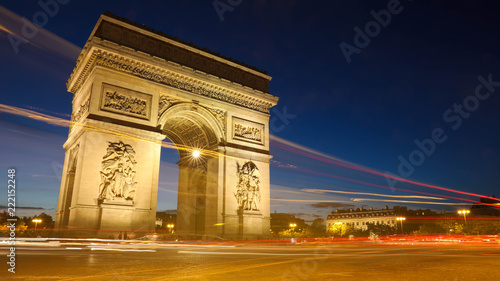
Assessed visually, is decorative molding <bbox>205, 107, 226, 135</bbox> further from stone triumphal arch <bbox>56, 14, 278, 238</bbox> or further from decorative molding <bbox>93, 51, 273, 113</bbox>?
decorative molding <bbox>93, 51, 273, 113</bbox>

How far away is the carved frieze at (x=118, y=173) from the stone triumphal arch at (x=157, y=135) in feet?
0.18

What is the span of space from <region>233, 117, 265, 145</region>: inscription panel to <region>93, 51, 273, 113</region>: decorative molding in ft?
4.37

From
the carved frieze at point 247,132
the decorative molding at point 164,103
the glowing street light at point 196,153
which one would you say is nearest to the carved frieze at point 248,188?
the carved frieze at point 247,132

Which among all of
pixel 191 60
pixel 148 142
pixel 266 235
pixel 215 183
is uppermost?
pixel 191 60

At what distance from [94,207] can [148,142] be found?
16.1ft

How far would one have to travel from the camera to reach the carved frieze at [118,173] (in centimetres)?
1867

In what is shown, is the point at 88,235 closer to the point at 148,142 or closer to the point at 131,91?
the point at 148,142

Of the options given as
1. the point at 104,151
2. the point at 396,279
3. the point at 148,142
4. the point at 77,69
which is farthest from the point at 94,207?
the point at 396,279

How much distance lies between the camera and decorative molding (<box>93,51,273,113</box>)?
2019cm

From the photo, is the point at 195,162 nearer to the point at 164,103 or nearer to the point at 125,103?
the point at 164,103

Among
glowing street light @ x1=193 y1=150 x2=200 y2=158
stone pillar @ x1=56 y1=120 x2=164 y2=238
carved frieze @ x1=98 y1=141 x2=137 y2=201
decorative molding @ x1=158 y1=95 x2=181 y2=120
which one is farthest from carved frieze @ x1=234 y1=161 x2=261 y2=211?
carved frieze @ x1=98 y1=141 x2=137 y2=201

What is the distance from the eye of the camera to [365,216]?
3962 inches

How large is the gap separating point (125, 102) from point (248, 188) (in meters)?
10.3

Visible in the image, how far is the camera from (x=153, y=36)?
22.5 meters
